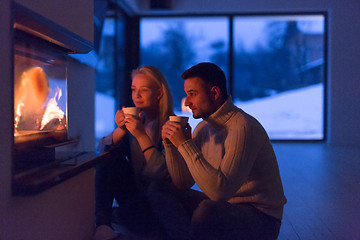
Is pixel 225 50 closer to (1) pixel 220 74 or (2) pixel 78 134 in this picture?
(2) pixel 78 134

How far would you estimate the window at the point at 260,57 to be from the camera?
6812mm

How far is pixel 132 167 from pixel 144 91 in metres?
0.44

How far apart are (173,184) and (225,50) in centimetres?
554

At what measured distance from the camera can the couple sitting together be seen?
130cm

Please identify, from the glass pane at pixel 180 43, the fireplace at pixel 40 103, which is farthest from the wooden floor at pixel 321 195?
the glass pane at pixel 180 43

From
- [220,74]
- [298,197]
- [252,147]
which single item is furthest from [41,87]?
[298,197]

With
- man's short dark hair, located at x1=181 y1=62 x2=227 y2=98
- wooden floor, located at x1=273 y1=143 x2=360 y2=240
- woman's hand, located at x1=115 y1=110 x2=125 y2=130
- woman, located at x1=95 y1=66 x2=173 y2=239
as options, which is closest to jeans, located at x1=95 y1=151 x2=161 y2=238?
woman, located at x1=95 y1=66 x2=173 y2=239

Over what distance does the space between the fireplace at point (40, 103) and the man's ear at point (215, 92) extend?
24.6 inches

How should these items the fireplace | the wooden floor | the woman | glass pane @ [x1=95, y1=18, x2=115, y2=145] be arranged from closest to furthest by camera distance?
the fireplace < the woman < the wooden floor < glass pane @ [x1=95, y1=18, x2=115, y2=145]

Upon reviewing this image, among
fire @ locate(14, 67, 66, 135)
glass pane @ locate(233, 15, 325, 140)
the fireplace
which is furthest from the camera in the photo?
glass pane @ locate(233, 15, 325, 140)

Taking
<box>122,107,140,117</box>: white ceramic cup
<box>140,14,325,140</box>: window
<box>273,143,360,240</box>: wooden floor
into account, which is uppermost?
<box>140,14,325,140</box>: window

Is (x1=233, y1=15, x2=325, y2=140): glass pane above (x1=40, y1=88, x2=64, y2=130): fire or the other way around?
above

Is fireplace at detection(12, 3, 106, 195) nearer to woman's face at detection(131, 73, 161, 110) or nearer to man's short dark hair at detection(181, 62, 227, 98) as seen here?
woman's face at detection(131, 73, 161, 110)

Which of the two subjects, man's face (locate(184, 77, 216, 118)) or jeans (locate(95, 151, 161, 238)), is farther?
jeans (locate(95, 151, 161, 238))
